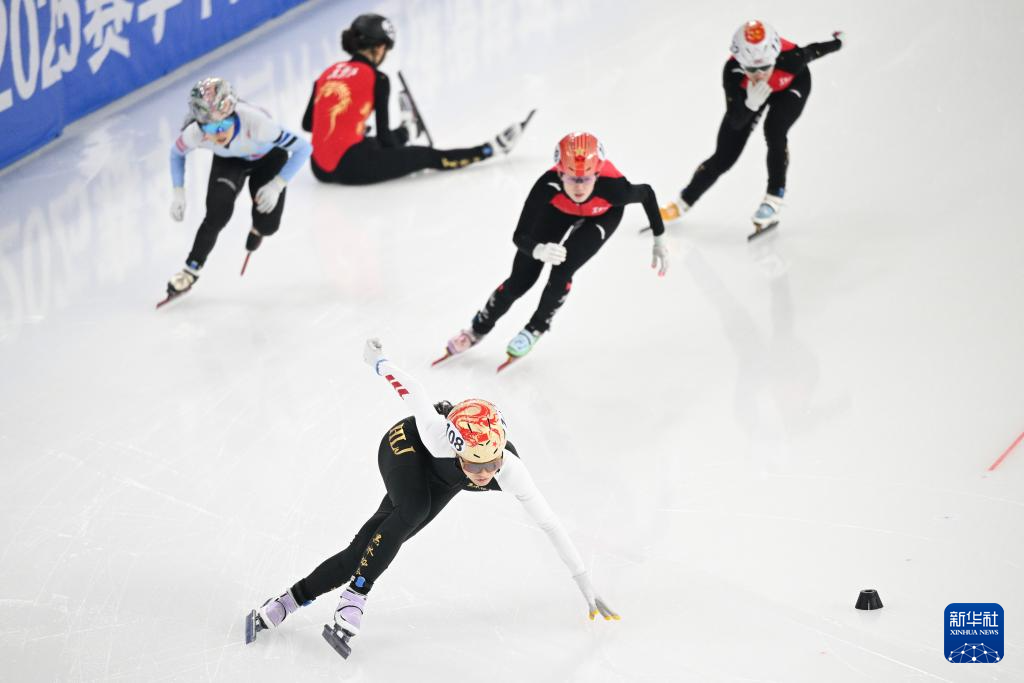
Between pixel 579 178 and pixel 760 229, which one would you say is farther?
pixel 760 229

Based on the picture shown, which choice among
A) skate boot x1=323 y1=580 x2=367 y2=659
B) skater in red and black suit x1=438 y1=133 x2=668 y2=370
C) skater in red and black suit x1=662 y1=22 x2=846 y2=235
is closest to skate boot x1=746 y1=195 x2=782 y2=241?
skater in red and black suit x1=662 y1=22 x2=846 y2=235

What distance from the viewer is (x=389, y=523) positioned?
3689 millimetres

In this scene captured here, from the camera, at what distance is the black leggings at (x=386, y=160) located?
7.30 metres

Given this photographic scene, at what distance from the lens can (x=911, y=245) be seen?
20.2 feet

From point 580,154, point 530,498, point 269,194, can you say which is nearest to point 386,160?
point 269,194

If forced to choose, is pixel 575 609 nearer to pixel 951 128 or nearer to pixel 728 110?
pixel 728 110

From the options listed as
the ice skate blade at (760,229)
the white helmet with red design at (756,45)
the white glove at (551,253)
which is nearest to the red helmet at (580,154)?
the white glove at (551,253)

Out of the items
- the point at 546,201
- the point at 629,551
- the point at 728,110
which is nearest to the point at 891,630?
the point at 629,551

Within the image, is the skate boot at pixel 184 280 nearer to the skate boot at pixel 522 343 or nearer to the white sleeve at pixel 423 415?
the skate boot at pixel 522 343

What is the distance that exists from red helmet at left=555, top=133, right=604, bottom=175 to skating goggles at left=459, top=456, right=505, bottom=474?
1.63 metres

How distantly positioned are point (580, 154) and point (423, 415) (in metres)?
1.52

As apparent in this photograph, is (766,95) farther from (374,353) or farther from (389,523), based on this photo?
(389,523)

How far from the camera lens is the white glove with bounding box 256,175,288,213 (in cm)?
593

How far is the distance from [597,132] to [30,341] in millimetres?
3614
